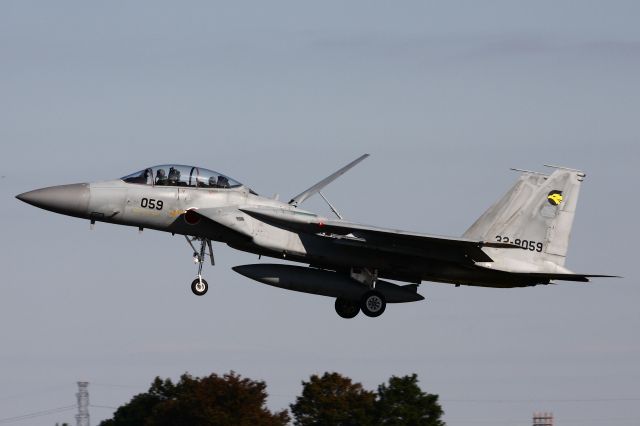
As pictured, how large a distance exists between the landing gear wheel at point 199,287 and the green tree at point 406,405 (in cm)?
3909

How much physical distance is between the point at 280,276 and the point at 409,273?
302 cm

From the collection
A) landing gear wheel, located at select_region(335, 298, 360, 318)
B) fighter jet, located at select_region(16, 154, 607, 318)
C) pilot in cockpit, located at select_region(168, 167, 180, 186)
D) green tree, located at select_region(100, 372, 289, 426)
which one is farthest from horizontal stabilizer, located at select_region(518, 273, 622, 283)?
green tree, located at select_region(100, 372, 289, 426)

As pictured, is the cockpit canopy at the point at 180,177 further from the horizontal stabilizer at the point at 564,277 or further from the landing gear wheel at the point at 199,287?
the horizontal stabilizer at the point at 564,277

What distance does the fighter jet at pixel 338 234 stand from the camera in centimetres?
3100

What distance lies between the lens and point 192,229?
3138 cm

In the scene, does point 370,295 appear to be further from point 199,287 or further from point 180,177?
point 180,177

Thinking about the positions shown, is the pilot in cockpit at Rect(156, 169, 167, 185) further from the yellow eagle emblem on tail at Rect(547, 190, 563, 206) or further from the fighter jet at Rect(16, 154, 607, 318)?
the yellow eagle emblem on tail at Rect(547, 190, 563, 206)

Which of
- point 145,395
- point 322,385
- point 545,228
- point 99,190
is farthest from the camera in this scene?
point 145,395

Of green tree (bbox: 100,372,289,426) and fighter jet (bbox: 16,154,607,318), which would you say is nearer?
fighter jet (bbox: 16,154,607,318)

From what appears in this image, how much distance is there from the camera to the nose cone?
1216 inches

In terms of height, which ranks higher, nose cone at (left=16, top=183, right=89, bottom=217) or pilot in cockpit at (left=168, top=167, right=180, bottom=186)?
pilot in cockpit at (left=168, top=167, right=180, bottom=186)

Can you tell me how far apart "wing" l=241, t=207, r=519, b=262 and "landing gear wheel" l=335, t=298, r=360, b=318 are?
6.48ft

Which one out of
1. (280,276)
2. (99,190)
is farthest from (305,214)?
(99,190)

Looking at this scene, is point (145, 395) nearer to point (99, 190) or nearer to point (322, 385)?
point (322, 385)
